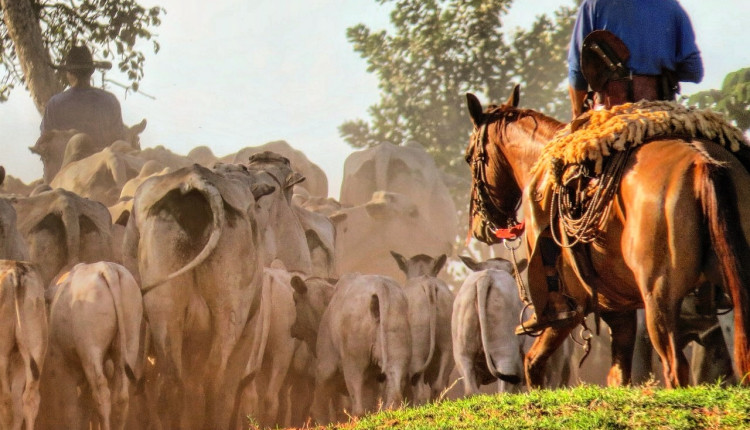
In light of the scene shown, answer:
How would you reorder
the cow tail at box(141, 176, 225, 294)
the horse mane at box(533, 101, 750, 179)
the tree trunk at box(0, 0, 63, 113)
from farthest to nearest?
the tree trunk at box(0, 0, 63, 113) → the cow tail at box(141, 176, 225, 294) → the horse mane at box(533, 101, 750, 179)

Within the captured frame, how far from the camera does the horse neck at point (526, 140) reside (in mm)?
9070

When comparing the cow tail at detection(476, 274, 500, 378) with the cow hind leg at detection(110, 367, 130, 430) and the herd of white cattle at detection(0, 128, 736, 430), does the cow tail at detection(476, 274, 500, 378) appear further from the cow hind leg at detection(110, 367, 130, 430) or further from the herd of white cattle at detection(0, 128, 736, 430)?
the cow hind leg at detection(110, 367, 130, 430)

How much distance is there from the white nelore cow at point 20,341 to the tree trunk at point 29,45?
17.4 m

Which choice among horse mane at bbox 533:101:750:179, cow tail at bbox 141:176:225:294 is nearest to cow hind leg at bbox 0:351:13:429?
cow tail at bbox 141:176:225:294

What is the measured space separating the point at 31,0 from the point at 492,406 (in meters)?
25.7

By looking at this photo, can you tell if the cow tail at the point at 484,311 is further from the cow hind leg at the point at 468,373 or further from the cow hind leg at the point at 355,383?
the cow hind leg at the point at 355,383

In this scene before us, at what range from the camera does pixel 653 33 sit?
854cm

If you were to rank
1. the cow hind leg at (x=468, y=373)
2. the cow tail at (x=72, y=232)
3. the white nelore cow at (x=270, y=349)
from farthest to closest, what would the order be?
the cow tail at (x=72, y=232) < the white nelore cow at (x=270, y=349) < the cow hind leg at (x=468, y=373)

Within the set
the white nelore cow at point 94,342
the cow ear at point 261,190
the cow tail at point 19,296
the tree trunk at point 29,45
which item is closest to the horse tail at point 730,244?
the cow tail at point 19,296

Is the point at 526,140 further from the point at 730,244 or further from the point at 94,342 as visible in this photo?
the point at 94,342

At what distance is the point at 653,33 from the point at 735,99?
12.3 metres

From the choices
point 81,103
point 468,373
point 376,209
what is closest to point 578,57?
point 468,373

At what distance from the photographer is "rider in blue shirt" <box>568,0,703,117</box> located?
8.52m

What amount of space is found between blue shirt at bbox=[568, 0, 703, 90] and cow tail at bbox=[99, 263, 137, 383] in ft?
22.8
